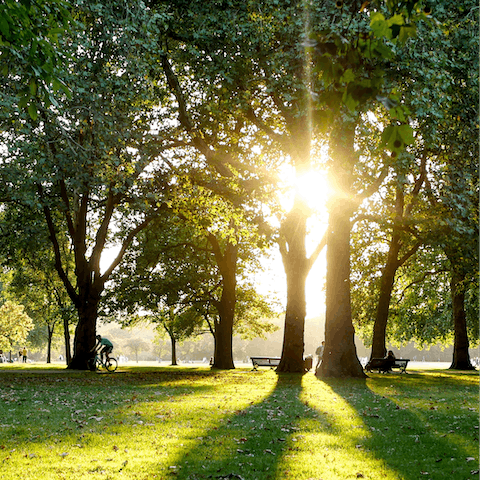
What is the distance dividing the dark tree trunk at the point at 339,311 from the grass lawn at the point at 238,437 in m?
6.25

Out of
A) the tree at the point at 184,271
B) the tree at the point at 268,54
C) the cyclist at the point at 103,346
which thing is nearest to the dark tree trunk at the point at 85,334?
the cyclist at the point at 103,346

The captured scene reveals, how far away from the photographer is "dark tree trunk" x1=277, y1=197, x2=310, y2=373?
2286 cm

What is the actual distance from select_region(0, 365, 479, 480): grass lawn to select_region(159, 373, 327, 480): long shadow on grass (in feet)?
0.04

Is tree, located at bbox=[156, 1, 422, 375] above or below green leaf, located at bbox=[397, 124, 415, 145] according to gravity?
above

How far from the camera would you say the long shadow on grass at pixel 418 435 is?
21.2 ft

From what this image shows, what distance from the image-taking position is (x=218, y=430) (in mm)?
8688

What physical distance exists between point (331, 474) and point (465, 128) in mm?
13738

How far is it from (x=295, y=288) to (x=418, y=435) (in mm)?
15358

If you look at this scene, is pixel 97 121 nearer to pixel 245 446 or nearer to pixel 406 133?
pixel 245 446

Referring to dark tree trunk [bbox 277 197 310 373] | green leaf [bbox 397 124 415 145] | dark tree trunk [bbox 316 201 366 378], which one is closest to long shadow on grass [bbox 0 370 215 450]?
dark tree trunk [bbox 316 201 366 378]

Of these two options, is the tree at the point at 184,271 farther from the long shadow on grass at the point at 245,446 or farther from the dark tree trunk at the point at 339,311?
the long shadow on grass at the point at 245,446

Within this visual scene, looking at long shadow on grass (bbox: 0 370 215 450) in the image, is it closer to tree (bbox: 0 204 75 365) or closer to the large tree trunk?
the large tree trunk

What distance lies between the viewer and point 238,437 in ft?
26.9

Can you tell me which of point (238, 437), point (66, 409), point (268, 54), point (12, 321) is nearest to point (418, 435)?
point (238, 437)
